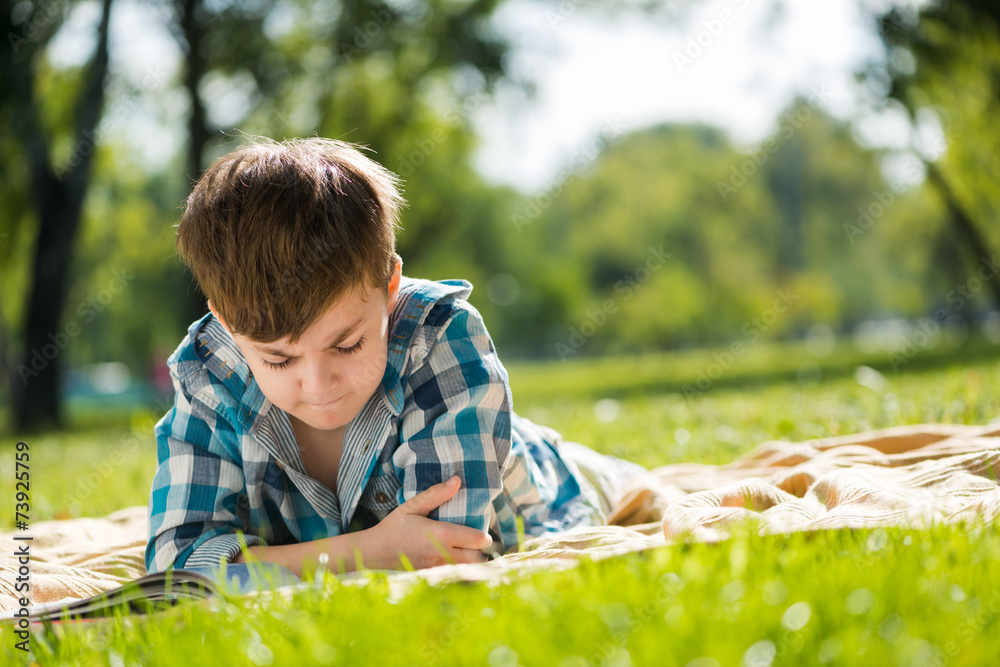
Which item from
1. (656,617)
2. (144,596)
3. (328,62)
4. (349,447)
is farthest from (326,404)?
(328,62)

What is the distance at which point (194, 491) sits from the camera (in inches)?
88.0

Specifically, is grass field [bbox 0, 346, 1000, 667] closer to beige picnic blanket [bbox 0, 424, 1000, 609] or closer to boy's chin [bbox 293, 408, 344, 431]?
beige picnic blanket [bbox 0, 424, 1000, 609]

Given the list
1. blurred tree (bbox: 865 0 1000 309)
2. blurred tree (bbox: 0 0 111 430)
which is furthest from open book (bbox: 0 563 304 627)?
blurred tree (bbox: 865 0 1000 309)

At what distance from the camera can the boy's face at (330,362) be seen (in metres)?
1.99

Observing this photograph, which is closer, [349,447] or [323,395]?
[323,395]

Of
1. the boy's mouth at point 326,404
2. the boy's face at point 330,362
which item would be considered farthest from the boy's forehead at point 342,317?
the boy's mouth at point 326,404

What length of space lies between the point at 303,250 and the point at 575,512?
1.38 meters

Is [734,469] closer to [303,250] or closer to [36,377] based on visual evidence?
[303,250]

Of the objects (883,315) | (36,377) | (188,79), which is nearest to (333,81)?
(188,79)

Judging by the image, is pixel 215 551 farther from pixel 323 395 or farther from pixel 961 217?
pixel 961 217

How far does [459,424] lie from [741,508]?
79 cm

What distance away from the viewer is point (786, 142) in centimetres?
3700

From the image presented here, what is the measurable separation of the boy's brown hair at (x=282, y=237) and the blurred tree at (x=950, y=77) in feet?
43.6

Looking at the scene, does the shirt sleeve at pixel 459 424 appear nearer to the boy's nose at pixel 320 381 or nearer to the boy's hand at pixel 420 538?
the boy's hand at pixel 420 538
